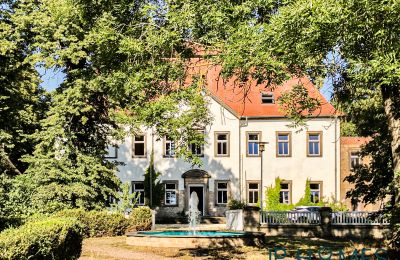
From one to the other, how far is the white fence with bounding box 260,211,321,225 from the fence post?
317 mm

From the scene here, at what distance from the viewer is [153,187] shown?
121ft

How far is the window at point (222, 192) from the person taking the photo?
122 ft

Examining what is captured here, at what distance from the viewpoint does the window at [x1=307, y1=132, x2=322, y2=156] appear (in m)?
37.5

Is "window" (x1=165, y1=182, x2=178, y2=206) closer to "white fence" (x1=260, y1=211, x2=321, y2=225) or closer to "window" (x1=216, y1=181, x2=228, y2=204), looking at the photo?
"window" (x1=216, y1=181, x2=228, y2=204)

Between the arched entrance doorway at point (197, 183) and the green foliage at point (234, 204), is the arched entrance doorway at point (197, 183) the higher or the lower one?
the higher one

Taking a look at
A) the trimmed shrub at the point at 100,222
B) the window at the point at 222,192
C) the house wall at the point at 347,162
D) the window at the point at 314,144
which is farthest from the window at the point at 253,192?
the trimmed shrub at the point at 100,222

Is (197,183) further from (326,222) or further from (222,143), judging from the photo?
(326,222)

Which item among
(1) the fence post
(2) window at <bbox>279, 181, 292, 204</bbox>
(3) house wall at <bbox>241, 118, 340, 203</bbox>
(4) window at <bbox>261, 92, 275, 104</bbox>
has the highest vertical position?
(4) window at <bbox>261, 92, 275, 104</bbox>

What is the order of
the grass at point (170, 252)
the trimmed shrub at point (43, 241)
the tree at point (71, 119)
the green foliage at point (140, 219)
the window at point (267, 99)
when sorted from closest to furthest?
the trimmed shrub at point (43, 241) → the grass at point (170, 252) → the tree at point (71, 119) → the green foliage at point (140, 219) → the window at point (267, 99)

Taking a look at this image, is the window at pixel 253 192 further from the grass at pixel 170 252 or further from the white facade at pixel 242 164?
the grass at pixel 170 252

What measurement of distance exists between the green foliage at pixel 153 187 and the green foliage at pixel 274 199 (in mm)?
7482

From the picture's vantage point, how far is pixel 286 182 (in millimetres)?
37375

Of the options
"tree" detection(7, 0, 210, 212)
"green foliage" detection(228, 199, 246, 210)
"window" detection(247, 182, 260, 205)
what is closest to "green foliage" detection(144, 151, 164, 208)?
"green foliage" detection(228, 199, 246, 210)

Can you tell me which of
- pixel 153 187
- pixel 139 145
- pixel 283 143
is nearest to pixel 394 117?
pixel 283 143
